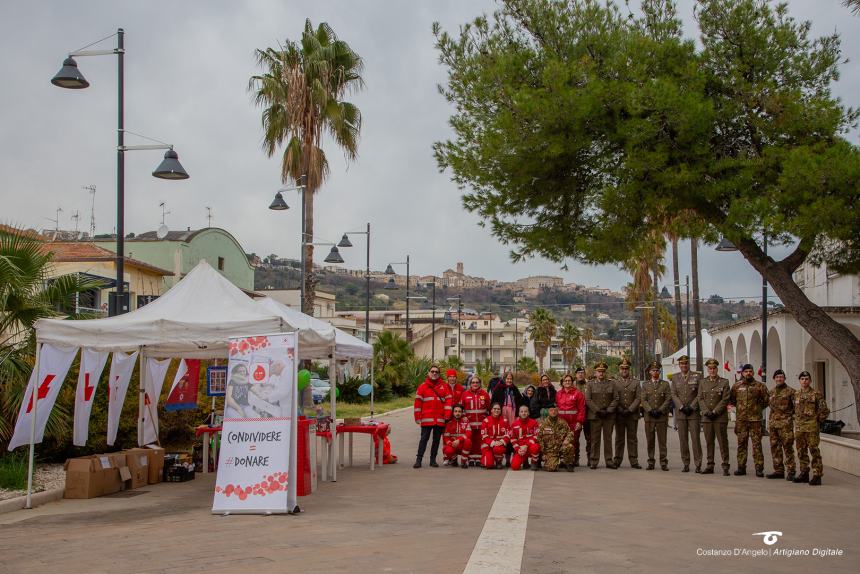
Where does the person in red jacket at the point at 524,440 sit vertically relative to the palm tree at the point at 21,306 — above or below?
below

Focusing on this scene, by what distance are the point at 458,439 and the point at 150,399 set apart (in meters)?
5.90

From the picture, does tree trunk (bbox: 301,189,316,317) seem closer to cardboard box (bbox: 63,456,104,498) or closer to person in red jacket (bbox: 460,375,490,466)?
person in red jacket (bbox: 460,375,490,466)

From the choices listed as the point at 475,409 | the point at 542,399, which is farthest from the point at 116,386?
the point at 542,399

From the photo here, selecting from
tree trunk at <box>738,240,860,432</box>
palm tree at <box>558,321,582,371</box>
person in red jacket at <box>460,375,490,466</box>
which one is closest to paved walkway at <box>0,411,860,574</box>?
tree trunk at <box>738,240,860,432</box>

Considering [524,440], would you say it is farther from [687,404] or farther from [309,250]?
[309,250]

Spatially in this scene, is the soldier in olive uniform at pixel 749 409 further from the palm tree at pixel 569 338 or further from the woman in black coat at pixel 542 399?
the palm tree at pixel 569 338

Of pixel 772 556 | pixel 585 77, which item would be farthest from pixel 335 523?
pixel 585 77

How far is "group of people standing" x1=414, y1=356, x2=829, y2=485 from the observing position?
16.6 m

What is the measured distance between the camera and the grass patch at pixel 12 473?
1380 centimetres

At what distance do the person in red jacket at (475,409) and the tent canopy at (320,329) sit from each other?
232 centimetres

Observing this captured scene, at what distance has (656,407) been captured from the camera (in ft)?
57.3

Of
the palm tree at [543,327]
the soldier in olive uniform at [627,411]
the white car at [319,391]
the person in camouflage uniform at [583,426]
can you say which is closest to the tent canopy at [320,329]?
the person in camouflage uniform at [583,426]

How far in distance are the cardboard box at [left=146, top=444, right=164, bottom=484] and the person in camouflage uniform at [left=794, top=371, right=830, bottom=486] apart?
36.0ft

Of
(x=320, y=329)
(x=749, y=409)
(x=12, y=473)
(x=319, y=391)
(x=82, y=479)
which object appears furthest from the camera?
(x=319, y=391)
